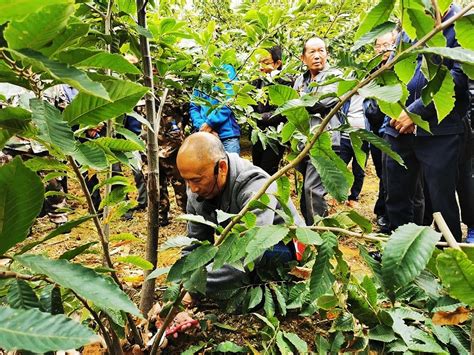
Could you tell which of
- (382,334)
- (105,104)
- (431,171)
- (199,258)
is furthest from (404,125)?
(105,104)

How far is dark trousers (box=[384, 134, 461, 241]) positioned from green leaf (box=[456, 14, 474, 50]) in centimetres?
176

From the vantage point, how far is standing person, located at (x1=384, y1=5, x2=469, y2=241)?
2268 millimetres

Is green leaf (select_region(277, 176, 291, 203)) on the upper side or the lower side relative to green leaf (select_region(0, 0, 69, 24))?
lower

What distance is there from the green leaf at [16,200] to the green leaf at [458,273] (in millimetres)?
630

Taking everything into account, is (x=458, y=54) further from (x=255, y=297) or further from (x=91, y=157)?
(x=255, y=297)

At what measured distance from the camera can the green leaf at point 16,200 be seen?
0.57 metres

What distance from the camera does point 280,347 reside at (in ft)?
4.91

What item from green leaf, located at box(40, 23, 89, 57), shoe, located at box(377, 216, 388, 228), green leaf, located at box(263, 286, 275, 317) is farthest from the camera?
shoe, located at box(377, 216, 388, 228)

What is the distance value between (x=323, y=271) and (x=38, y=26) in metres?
0.73

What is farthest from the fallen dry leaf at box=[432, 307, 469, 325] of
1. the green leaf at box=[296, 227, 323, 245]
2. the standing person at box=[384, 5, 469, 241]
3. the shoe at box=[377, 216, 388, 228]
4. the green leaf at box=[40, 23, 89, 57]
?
the shoe at box=[377, 216, 388, 228]

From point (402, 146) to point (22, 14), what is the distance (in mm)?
2533

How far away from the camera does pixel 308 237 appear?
896 mm

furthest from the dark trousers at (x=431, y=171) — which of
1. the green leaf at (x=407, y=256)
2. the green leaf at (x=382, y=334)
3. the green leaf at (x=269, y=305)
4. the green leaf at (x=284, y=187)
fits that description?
the green leaf at (x=407, y=256)

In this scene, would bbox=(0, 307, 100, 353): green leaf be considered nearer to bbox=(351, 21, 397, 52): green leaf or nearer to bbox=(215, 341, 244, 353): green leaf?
bbox=(351, 21, 397, 52): green leaf
